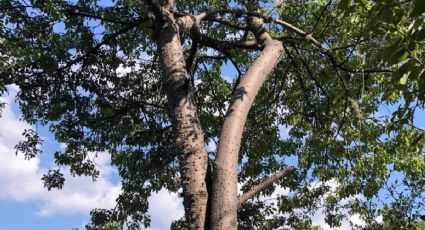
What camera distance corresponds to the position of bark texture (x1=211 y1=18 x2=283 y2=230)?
3832mm

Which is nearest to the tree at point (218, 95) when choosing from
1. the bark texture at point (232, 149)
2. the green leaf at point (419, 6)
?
the bark texture at point (232, 149)

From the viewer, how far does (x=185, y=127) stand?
4.32 m

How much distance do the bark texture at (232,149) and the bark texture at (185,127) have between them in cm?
12

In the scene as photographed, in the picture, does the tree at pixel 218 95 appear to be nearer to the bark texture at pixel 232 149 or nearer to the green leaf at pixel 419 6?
the bark texture at pixel 232 149

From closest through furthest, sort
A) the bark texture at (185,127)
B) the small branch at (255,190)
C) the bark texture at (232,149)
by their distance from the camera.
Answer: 1. the bark texture at (232,149)
2. the bark texture at (185,127)
3. the small branch at (255,190)

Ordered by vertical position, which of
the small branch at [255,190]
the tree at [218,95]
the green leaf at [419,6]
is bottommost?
the green leaf at [419,6]

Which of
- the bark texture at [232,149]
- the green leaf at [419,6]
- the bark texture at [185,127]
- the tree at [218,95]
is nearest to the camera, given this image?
the green leaf at [419,6]

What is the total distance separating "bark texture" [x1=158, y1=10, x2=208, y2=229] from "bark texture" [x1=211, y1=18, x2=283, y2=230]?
12cm

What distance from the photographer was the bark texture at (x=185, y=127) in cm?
396

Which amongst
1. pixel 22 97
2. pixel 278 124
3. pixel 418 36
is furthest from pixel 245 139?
pixel 418 36

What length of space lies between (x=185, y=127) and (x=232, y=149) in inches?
17.9

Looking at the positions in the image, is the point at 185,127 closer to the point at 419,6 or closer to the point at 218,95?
the point at 419,6

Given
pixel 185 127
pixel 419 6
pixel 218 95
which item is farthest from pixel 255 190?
pixel 218 95

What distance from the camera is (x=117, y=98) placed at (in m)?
9.20
